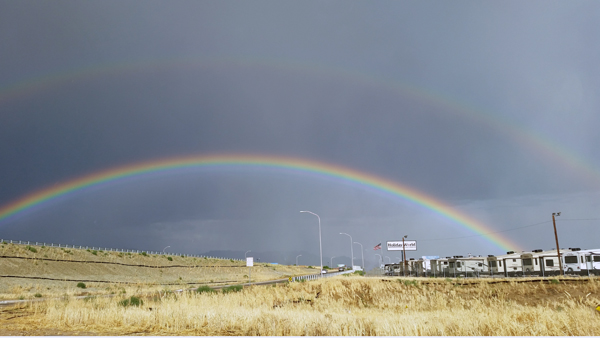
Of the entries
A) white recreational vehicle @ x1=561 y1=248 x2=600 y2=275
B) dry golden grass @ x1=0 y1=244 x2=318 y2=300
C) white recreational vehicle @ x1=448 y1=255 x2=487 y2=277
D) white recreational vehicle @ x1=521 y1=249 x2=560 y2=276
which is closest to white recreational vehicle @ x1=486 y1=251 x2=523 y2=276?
white recreational vehicle @ x1=521 y1=249 x2=560 y2=276

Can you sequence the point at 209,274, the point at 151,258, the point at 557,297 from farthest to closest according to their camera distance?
the point at 151,258, the point at 209,274, the point at 557,297

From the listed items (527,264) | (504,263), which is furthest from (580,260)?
(504,263)

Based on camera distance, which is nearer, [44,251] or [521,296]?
[521,296]

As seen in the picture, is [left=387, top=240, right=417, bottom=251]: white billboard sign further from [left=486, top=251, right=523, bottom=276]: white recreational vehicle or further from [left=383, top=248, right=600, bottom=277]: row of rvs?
[left=486, top=251, right=523, bottom=276]: white recreational vehicle

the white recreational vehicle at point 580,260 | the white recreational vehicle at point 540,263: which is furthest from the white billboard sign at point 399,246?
the white recreational vehicle at point 580,260

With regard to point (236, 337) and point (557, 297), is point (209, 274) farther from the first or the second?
point (236, 337)

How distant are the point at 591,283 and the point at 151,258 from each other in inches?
3622

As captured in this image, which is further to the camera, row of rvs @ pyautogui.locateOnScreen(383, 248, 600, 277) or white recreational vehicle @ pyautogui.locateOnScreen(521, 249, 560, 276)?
white recreational vehicle @ pyautogui.locateOnScreen(521, 249, 560, 276)

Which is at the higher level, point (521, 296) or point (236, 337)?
point (236, 337)

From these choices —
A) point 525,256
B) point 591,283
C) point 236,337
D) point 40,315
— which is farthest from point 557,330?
point 525,256

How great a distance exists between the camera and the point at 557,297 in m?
31.7

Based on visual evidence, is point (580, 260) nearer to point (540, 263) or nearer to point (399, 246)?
point (540, 263)

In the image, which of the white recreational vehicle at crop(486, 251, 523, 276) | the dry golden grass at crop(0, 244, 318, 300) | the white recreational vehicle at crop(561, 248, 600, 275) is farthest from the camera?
the white recreational vehicle at crop(486, 251, 523, 276)

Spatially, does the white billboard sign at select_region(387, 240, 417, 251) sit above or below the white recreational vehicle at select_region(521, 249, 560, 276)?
above
